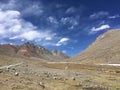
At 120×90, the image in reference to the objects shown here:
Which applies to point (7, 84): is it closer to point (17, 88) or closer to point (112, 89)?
point (17, 88)

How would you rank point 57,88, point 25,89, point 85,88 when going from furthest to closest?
point 85,88, point 57,88, point 25,89

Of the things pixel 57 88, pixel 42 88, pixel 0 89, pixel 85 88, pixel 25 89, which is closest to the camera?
pixel 0 89

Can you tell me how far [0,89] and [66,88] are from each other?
37.3 ft

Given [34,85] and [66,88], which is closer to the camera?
[34,85]

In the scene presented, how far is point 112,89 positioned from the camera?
40188 mm

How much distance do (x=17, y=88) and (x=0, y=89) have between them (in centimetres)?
257

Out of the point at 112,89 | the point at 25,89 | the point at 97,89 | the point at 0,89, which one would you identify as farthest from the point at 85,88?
the point at 0,89

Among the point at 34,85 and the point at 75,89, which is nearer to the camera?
the point at 34,85

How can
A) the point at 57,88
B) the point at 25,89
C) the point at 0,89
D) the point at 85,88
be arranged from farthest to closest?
the point at 85,88 → the point at 57,88 → the point at 25,89 → the point at 0,89

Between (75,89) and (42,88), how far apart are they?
5855 millimetres

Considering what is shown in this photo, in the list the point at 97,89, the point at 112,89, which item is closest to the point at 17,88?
the point at 97,89

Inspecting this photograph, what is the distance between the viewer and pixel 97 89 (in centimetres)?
3872

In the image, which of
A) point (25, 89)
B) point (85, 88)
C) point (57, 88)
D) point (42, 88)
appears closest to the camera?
point (25, 89)

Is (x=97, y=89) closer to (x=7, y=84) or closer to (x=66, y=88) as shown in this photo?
(x=66, y=88)
